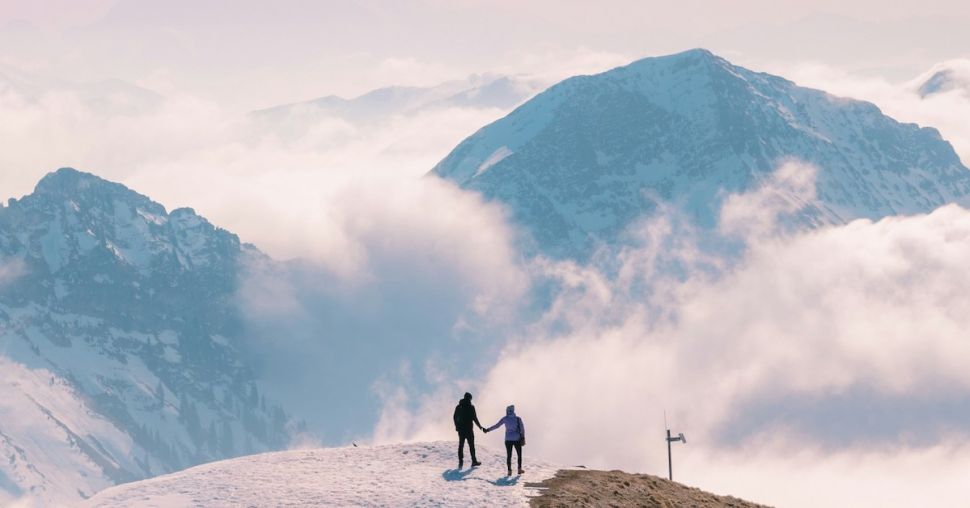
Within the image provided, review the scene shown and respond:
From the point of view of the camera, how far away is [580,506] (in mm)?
58031

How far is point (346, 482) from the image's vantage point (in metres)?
63.8

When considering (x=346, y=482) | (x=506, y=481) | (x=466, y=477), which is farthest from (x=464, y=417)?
(x=346, y=482)

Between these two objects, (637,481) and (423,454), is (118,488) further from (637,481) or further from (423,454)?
(637,481)

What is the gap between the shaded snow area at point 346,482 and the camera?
194ft

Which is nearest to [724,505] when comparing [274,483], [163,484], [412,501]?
[412,501]

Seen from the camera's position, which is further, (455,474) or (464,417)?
(455,474)

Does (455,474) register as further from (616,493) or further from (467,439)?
(616,493)

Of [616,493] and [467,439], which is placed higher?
[467,439]

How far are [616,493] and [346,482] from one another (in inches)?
495

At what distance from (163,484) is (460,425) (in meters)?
15.4

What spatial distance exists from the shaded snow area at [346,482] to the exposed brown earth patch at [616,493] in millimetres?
998

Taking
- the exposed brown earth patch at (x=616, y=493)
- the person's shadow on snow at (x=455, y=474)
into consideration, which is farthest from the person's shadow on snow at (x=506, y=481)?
the person's shadow on snow at (x=455, y=474)

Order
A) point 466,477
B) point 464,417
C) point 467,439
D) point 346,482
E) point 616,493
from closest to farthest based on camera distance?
point 464,417 → point 616,493 → point 466,477 → point 467,439 → point 346,482

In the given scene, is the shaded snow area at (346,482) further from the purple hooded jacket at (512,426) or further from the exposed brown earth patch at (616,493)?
the purple hooded jacket at (512,426)
